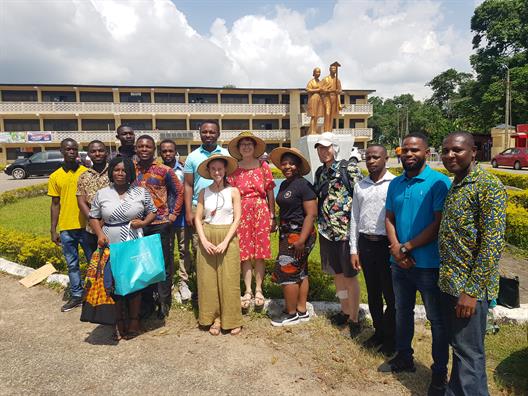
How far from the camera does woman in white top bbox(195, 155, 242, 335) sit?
356cm

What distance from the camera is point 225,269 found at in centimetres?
358

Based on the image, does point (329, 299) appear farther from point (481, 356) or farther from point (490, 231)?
point (490, 231)

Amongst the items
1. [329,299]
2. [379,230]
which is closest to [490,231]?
[379,230]

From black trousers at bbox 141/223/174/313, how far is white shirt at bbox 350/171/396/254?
199 centimetres

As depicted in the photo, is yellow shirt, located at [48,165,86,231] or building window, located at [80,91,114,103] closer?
yellow shirt, located at [48,165,86,231]

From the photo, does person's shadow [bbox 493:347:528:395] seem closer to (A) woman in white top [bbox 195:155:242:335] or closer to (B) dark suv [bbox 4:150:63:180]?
(A) woman in white top [bbox 195:155:242:335]

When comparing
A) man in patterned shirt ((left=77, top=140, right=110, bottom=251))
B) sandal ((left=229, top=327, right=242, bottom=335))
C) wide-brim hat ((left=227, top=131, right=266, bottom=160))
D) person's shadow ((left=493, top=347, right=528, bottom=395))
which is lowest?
person's shadow ((left=493, top=347, right=528, bottom=395))

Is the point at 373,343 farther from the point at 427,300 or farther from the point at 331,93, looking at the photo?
the point at 331,93

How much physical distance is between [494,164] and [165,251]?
25.1 meters

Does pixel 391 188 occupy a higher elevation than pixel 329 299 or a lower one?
higher

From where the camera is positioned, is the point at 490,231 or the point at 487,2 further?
the point at 487,2

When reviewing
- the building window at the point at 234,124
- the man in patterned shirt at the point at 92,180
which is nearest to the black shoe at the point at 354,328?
the man in patterned shirt at the point at 92,180

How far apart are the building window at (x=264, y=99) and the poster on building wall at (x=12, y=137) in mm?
20880

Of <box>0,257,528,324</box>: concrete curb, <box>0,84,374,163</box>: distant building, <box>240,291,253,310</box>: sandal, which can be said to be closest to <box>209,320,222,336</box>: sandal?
<box>240,291,253,310</box>: sandal
